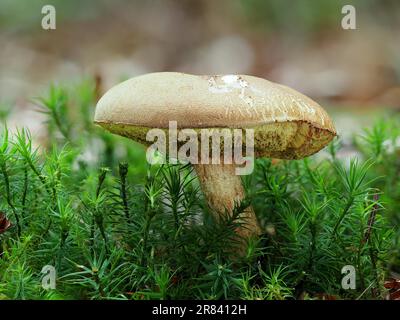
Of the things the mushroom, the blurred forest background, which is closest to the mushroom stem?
the mushroom

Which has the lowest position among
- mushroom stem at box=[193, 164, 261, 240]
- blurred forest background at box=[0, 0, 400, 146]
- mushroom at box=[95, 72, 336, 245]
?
mushroom stem at box=[193, 164, 261, 240]

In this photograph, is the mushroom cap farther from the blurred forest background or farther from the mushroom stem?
the blurred forest background

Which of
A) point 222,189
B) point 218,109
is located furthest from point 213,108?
point 222,189

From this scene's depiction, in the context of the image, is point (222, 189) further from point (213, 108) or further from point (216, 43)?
point (216, 43)
